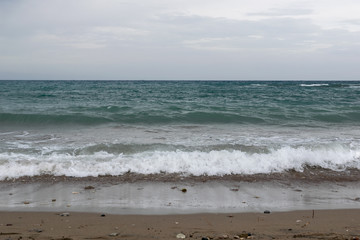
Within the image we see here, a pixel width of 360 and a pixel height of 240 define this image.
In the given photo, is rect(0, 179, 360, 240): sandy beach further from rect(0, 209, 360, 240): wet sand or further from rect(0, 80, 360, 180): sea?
rect(0, 80, 360, 180): sea

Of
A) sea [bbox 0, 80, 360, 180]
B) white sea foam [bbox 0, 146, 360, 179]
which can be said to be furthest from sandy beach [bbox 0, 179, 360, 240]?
sea [bbox 0, 80, 360, 180]

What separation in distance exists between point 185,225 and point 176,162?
3316 millimetres

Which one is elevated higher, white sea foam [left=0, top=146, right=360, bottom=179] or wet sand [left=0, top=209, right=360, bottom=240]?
white sea foam [left=0, top=146, right=360, bottom=179]

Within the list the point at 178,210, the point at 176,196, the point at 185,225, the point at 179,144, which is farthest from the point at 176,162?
the point at 185,225

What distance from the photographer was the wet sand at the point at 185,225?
399 cm

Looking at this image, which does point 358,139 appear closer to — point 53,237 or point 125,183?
point 125,183

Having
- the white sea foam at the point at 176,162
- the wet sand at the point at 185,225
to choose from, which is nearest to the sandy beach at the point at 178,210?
the wet sand at the point at 185,225

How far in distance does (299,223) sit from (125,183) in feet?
11.6

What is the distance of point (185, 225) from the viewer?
4.40 metres

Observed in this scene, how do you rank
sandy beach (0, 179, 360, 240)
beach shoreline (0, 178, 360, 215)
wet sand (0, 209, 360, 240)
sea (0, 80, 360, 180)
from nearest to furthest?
1. wet sand (0, 209, 360, 240)
2. sandy beach (0, 179, 360, 240)
3. beach shoreline (0, 178, 360, 215)
4. sea (0, 80, 360, 180)

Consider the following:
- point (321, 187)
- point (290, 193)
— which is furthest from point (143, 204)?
point (321, 187)

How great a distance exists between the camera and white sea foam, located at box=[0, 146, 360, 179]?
7.17 meters

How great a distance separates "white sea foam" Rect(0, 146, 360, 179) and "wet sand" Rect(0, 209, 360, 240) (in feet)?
7.70

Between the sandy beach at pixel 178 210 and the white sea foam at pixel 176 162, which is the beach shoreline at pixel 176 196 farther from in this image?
the white sea foam at pixel 176 162
